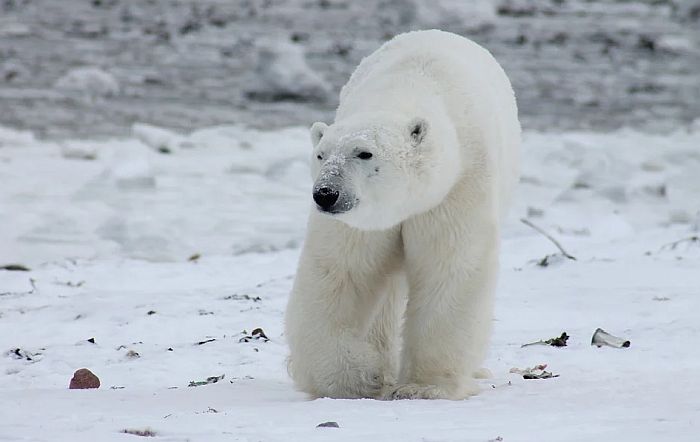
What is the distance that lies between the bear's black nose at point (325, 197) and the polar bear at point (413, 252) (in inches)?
7.7

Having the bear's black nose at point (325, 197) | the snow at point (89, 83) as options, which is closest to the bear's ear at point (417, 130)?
the bear's black nose at point (325, 197)

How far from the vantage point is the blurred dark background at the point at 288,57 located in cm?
1323

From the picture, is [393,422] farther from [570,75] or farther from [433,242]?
[570,75]

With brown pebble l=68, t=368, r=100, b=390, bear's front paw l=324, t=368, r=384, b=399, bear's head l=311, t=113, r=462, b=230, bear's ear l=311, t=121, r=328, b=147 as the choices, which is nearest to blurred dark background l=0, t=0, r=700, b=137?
brown pebble l=68, t=368, r=100, b=390

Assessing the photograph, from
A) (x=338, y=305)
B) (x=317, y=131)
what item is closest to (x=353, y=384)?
(x=338, y=305)

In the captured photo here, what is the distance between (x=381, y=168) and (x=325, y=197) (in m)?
0.26

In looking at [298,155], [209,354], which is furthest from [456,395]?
[298,155]

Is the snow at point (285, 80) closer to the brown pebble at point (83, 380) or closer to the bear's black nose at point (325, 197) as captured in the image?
the brown pebble at point (83, 380)

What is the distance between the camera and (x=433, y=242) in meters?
3.83

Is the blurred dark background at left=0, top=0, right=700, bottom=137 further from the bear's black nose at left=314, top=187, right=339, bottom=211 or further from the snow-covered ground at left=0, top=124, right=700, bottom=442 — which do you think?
the bear's black nose at left=314, top=187, right=339, bottom=211

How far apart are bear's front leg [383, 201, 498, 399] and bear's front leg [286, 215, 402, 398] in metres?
0.10

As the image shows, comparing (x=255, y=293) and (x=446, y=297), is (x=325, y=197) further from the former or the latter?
(x=255, y=293)

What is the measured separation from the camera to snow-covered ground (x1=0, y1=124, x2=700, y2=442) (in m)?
2.98

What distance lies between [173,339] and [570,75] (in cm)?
1235
